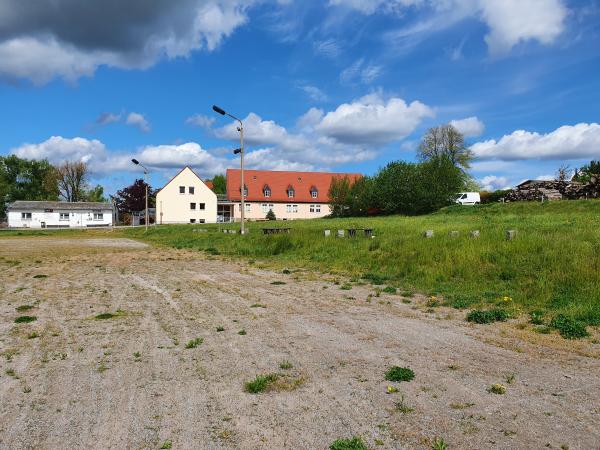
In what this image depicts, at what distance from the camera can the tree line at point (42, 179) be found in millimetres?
90375

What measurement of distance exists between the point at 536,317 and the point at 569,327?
0.74 meters

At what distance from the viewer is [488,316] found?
7.61m

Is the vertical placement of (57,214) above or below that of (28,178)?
below

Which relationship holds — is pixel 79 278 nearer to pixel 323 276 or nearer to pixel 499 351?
pixel 323 276

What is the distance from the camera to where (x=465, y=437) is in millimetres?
3629

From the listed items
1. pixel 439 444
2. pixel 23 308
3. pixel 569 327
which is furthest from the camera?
pixel 23 308

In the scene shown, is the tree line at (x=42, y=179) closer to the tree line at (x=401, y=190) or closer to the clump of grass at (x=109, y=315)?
the tree line at (x=401, y=190)

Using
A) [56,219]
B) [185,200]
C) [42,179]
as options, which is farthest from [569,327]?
[42,179]

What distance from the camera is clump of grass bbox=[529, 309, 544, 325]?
7273 millimetres

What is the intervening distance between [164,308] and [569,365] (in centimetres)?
662

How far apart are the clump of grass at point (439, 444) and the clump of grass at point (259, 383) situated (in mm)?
1770

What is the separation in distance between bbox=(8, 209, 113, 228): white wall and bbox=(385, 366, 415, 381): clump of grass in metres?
75.8

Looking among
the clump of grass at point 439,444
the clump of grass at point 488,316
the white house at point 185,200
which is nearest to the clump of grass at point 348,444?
the clump of grass at point 439,444

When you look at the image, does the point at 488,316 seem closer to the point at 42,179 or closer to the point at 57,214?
the point at 57,214
